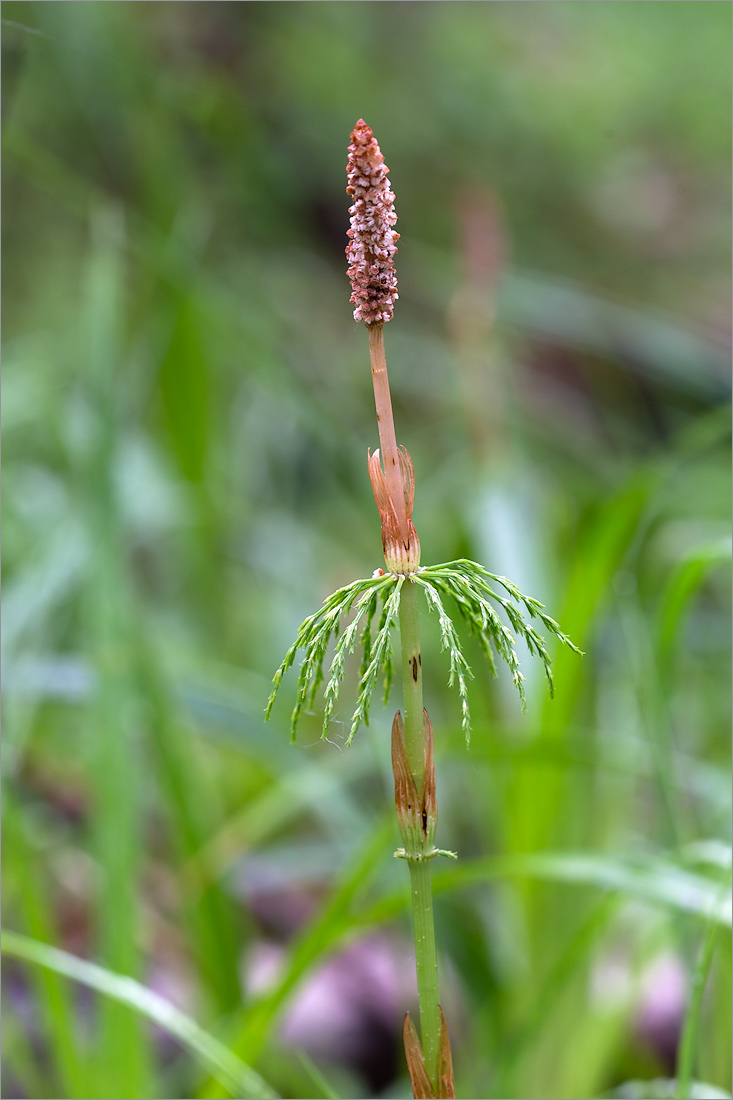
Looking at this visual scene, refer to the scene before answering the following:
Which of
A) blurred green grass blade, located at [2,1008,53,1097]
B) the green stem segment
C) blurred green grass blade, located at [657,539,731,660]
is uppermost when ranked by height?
blurred green grass blade, located at [657,539,731,660]

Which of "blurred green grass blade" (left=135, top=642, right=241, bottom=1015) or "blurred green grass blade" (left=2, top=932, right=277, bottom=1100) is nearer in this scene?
"blurred green grass blade" (left=2, top=932, right=277, bottom=1100)

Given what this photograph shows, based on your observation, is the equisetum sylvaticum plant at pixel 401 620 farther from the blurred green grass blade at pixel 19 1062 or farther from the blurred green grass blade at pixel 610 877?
the blurred green grass blade at pixel 19 1062

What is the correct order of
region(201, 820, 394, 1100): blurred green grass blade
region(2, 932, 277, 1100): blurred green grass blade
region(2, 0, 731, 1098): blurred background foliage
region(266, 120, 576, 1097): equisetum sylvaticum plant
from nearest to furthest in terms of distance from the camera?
region(266, 120, 576, 1097): equisetum sylvaticum plant
region(2, 932, 277, 1100): blurred green grass blade
region(201, 820, 394, 1100): blurred green grass blade
region(2, 0, 731, 1098): blurred background foliage

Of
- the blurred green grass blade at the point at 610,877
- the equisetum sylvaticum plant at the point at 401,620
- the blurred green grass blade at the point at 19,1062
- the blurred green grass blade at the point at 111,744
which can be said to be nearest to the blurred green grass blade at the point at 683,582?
the blurred green grass blade at the point at 610,877

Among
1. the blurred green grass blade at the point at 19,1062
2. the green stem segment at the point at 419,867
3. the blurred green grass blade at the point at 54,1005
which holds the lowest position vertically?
the blurred green grass blade at the point at 19,1062

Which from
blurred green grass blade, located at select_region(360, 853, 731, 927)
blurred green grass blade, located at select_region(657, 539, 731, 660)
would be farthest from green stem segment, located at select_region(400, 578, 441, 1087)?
blurred green grass blade, located at select_region(657, 539, 731, 660)

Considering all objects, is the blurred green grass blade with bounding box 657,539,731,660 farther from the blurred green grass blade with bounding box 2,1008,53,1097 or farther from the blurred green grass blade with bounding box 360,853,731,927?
the blurred green grass blade with bounding box 2,1008,53,1097
